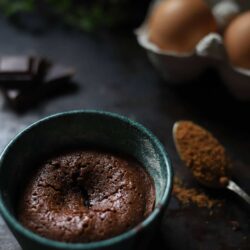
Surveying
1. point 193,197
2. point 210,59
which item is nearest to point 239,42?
point 210,59

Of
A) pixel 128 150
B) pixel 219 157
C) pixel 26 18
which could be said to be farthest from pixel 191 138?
pixel 26 18

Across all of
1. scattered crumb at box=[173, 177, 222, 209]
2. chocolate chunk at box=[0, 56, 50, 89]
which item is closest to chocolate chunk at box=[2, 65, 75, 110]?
chocolate chunk at box=[0, 56, 50, 89]

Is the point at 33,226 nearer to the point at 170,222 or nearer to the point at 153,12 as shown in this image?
the point at 170,222

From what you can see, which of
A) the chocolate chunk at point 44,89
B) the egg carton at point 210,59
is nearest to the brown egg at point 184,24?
the egg carton at point 210,59

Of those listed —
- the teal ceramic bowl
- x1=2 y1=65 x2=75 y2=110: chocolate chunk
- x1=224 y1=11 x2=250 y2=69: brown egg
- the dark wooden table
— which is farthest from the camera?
x1=2 y1=65 x2=75 y2=110: chocolate chunk

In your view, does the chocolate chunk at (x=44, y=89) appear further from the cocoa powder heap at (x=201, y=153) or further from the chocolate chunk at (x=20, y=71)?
the cocoa powder heap at (x=201, y=153)

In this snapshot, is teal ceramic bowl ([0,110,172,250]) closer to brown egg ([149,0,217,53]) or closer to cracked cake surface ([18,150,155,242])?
cracked cake surface ([18,150,155,242])
